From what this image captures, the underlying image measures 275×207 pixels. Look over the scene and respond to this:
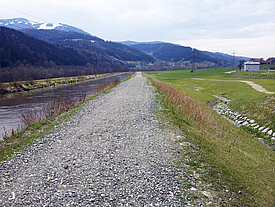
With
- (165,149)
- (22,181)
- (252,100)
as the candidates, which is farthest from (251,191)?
(252,100)

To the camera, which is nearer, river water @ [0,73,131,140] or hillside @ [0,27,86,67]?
river water @ [0,73,131,140]

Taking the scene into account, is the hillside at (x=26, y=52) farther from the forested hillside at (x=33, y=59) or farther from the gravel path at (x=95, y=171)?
the gravel path at (x=95, y=171)

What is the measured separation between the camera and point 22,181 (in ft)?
21.5

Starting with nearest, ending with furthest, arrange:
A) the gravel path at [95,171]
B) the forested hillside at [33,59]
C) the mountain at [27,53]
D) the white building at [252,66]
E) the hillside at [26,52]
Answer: the gravel path at [95,171], the forested hillside at [33,59], the white building at [252,66], the hillside at [26,52], the mountain at [27,53]

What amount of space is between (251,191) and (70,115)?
1364 cm

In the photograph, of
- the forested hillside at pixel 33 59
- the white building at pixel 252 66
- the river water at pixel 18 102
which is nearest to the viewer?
the river water at pixel 18 102

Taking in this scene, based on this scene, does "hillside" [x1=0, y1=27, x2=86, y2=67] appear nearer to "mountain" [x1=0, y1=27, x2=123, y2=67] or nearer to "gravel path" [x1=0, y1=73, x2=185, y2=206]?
"mountain" [x1=0, y1=27, x2=123, y2=67]

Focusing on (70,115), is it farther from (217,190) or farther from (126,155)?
(217,190)

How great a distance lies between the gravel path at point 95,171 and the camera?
5551mm

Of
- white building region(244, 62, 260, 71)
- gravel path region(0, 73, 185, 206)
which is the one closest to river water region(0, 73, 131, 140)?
gravel path region(0, 73, 185, 206)

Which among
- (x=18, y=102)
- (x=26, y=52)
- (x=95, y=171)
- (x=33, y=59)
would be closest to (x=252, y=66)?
(x=18, y=102)

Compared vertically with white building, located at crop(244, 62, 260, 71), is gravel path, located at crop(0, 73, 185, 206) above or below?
below

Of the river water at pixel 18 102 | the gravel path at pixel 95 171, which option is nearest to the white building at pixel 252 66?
the river water at pixel 18 102

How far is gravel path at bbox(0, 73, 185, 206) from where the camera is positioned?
555 centimetres
